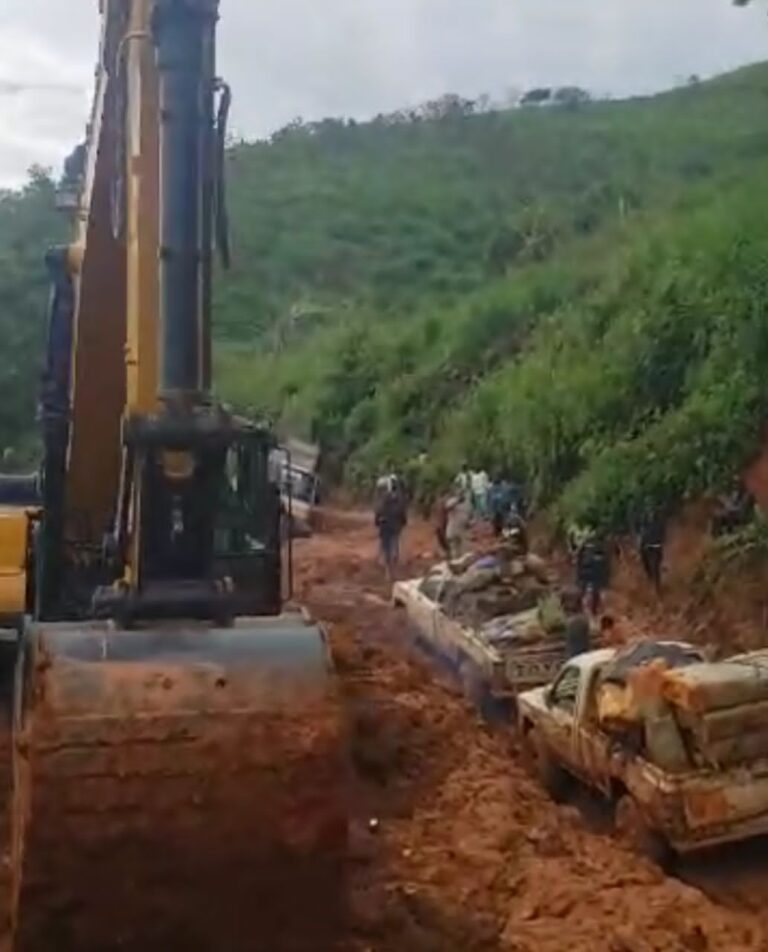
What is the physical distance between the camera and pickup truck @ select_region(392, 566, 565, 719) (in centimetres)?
1519

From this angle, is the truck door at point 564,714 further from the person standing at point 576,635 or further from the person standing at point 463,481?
the person standing at point 463,481

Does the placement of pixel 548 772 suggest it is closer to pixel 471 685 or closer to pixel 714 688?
pixel 714 688

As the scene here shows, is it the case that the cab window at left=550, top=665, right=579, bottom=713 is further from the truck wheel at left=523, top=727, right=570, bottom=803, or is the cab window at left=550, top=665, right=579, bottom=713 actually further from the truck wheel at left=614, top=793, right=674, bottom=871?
the truck wheel at left=614, top=793, right=674, bottom=871

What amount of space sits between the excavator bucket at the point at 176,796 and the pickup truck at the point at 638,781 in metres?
4.53

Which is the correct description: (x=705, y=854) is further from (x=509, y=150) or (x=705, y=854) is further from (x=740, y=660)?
(x=509, y=150)

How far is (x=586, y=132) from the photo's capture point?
64.2 meters

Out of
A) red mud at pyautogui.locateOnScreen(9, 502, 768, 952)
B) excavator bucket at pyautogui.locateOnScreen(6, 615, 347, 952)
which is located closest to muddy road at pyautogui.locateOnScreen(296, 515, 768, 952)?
red mud at pyautogui.locateOnScreen(9, 502, 768, 952)

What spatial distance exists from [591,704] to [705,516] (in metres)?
8.63

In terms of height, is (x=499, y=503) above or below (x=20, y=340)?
below

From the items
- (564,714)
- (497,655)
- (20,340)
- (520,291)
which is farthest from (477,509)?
(20,340)

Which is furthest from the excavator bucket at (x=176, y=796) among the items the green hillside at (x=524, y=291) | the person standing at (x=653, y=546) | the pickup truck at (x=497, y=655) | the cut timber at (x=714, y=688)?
the green hillside at (x=524, y=291)

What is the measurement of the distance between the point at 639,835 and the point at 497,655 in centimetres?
396

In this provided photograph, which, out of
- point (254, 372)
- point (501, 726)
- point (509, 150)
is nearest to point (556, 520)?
point (501, 726)

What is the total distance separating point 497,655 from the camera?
15359 mm
